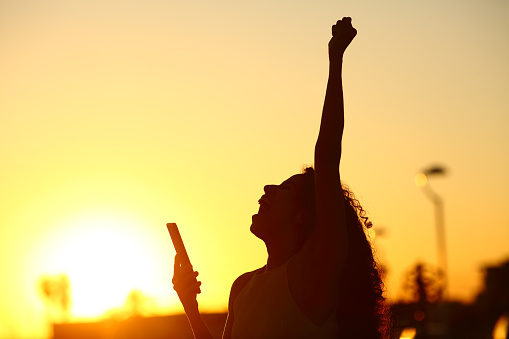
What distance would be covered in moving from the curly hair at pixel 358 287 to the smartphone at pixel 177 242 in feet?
2.42

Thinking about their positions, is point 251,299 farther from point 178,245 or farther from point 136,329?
point 136,329

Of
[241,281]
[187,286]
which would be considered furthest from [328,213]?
[187,286]

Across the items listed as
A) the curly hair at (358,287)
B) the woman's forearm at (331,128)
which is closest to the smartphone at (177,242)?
the curly hair at (358,287)

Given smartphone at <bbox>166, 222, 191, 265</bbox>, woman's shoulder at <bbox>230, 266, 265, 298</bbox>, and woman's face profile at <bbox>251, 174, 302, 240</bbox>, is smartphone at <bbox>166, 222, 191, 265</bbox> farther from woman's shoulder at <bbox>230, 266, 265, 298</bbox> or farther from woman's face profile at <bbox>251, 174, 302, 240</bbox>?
woman's face profile at <bbox>251, 174, 302, 240</bbox>

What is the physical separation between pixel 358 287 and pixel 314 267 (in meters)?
0.54

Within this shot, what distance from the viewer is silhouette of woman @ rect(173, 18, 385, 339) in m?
4.18

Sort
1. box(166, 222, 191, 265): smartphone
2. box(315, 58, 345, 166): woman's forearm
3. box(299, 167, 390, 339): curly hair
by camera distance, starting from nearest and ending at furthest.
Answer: box(315, 58, 345, 166): woman's forearm
box(299, 167, 390, 339): curly hair
box(166, 222, 191, 265): smartphone

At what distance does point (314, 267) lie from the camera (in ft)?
13.9

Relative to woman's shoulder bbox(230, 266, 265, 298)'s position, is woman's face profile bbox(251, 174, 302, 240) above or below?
above

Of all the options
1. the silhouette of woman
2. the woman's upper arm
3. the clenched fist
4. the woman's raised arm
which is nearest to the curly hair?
the silhouette of woman

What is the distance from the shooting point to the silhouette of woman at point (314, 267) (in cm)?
418

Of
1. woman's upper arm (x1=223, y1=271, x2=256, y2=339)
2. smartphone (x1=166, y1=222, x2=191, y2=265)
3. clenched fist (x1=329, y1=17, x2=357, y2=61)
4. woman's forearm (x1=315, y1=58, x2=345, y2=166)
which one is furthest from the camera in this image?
smartphone (x1=166, y1=222, x2=191, y2=265)

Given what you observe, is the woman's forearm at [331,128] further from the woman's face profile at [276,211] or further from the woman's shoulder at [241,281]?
the woman's shoulder at [241,281]

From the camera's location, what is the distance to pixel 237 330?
4.42 m
